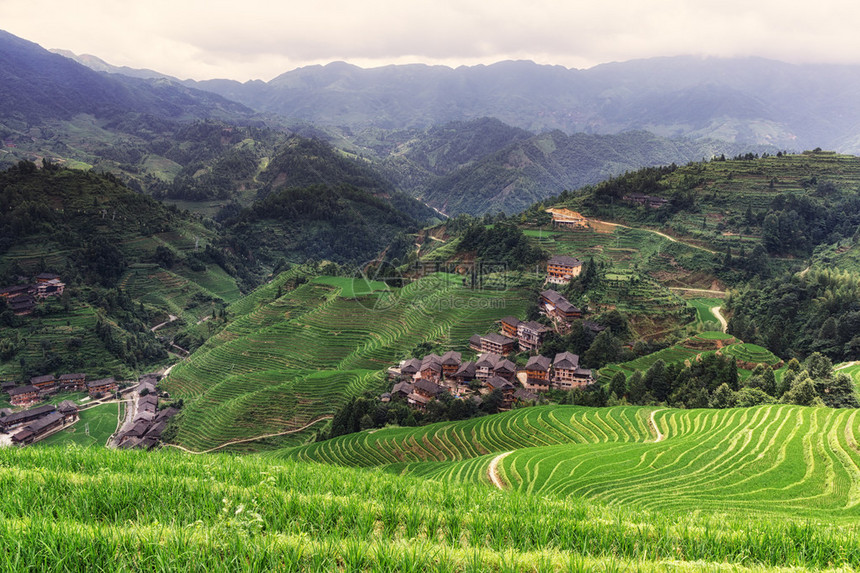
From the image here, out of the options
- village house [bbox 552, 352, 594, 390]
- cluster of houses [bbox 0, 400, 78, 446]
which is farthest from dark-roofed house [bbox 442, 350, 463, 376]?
cluster of houses [bbox 0, 400, 78, 446]

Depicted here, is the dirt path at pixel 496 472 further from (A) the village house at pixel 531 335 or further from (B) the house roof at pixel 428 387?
(A) the village house at pixel 531 335

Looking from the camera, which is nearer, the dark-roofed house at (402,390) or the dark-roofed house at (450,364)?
the dark-roofed house at (402,390)

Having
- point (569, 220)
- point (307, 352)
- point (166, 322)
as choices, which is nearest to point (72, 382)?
point (166, 322)

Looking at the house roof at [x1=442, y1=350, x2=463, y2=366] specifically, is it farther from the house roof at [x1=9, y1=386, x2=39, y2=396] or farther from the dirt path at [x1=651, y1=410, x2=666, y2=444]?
the house roof at [x1=9, y1=386, x2=39, y2=396]

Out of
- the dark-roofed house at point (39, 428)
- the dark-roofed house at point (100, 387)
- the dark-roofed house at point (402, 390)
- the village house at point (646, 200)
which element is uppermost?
the village house at point (646, 200)

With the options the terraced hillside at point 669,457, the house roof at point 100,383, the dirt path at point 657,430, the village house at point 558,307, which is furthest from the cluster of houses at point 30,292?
the dirt path at point 657,430

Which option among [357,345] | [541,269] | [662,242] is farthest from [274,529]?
[662,242]
